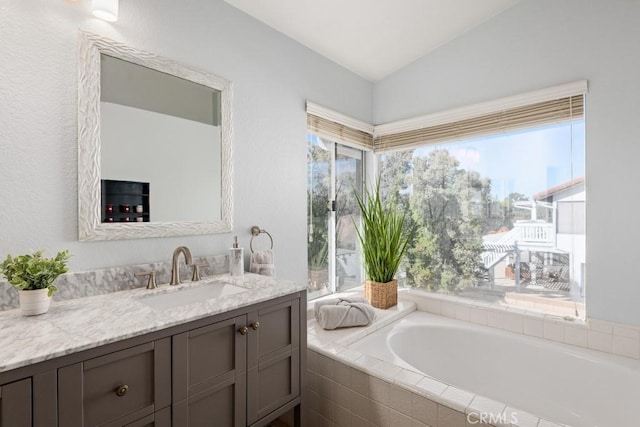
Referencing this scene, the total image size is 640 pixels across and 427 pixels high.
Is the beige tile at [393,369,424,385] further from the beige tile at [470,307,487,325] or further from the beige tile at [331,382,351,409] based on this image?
the beige tile at [470,307,487,325]

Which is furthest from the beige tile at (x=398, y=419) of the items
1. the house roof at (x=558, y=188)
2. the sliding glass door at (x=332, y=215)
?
the house roof at (x=558, y=188)

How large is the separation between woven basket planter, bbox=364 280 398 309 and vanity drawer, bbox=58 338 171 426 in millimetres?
1816

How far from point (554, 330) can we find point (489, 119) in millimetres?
1497

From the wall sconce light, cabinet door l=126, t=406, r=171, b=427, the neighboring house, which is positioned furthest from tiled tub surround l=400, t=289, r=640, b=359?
the wall sconce light

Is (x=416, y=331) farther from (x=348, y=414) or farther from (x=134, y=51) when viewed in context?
(x=134, y=51)

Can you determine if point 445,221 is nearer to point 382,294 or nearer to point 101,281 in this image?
point 382,294

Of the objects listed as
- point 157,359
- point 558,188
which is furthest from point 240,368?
point 558,188

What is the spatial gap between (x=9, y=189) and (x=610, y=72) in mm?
3024

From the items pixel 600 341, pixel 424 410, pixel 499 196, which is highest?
pixel 499 196

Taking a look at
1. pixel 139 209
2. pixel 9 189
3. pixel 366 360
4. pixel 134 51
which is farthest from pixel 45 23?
pixel 366 360

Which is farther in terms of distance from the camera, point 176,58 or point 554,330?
point 554,330

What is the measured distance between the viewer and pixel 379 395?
1606 mm

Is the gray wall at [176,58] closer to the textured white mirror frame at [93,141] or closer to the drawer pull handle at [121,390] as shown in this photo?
the textured white mirror frame at [93,141]

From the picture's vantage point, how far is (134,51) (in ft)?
5.02
